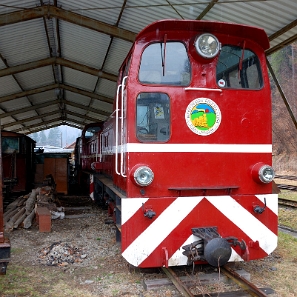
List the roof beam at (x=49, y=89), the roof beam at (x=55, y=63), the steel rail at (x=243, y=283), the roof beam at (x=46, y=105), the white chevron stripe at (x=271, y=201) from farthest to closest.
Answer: the roof beam at (x=46, y=105), the roof beam at (x=49, y=89), the roof beam at (x=55, y=63), the white chevron stripe at (x=271, y=201), the steel rail at (x=243, y=283)

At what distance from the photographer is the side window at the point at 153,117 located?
Result: 4.21 m

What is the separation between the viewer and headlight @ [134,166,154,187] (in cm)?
401

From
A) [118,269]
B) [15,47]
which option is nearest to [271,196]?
[118,269]

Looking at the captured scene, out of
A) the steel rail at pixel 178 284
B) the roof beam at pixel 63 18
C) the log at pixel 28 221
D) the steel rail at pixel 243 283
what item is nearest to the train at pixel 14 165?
the log at pixel 28 221

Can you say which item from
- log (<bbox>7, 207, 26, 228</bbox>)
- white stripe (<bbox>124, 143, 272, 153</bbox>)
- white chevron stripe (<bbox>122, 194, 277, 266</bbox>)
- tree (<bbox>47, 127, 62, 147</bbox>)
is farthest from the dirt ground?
tree (<bbox>47, 127, 62, 147</bbox>)

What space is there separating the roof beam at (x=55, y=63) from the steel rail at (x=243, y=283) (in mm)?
10400

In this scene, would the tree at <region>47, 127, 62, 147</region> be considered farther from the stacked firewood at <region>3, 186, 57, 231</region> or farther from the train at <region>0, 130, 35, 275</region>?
the stacked firewood at <region>3, 186, 57, 231</region>

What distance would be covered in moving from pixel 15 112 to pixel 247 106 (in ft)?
62.1

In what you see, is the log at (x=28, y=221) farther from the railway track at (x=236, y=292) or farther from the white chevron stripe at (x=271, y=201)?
the white chevron stripe at (x=271, y=201)

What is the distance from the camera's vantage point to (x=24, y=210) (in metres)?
9.09

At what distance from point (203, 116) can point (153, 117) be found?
0.62m

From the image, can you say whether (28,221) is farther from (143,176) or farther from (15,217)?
(143,176)

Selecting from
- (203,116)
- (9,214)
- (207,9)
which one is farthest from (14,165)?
(203,116)

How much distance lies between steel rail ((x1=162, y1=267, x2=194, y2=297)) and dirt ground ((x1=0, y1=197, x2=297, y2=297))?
0.12 m
